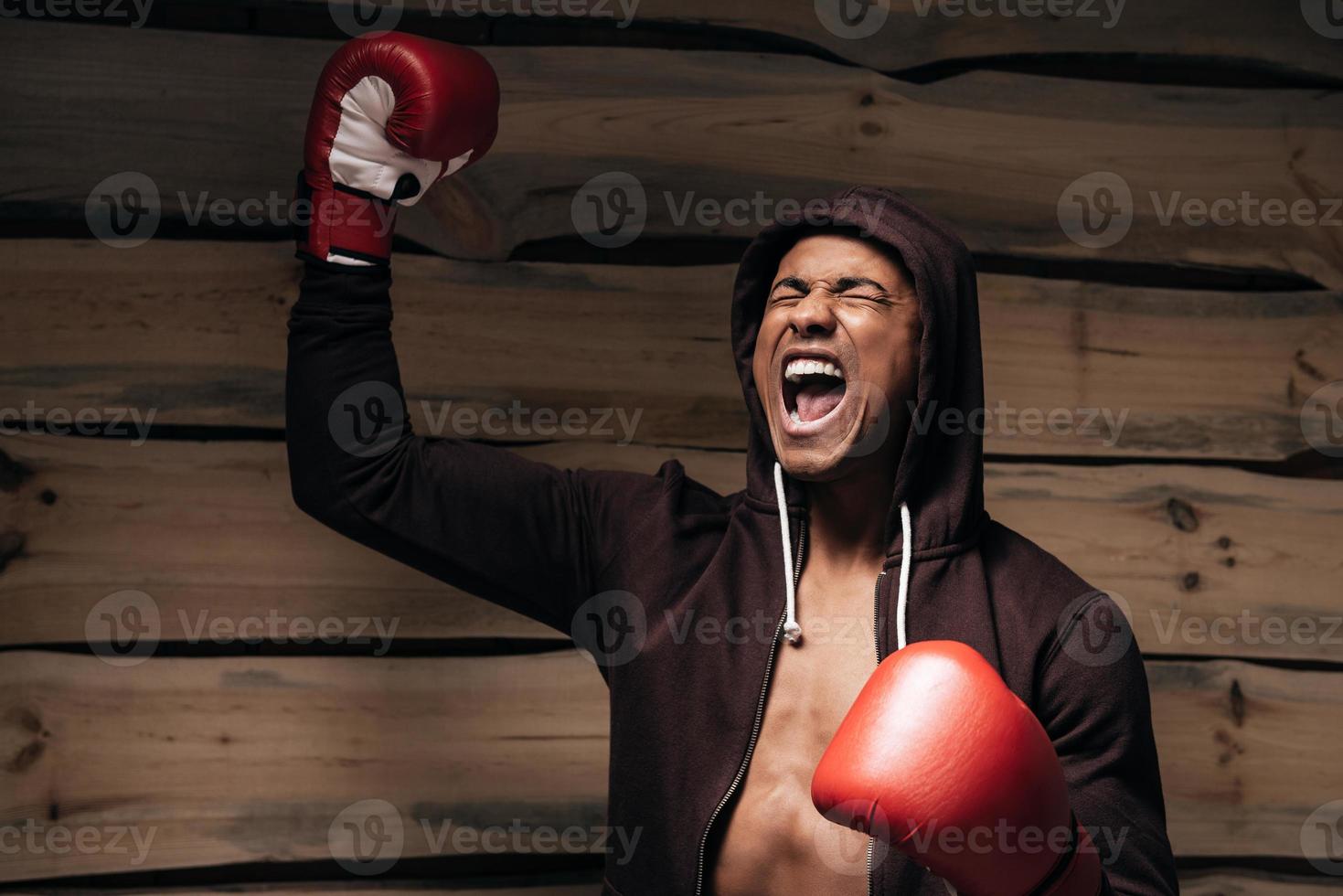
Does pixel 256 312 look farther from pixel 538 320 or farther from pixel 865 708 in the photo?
pixel 865 708

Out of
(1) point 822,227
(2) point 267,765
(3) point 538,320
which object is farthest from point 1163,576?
(2) point 267,765

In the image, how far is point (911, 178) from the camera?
7.95ft

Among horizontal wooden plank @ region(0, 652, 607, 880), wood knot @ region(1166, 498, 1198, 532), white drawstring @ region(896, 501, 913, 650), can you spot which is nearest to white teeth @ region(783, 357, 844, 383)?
white drawstring @ region(896, 501, 913, 650)

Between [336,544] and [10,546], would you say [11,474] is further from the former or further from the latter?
[336,544]

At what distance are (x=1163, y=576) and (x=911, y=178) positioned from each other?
936 millimetres

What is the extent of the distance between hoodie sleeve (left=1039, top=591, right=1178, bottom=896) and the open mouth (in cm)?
47

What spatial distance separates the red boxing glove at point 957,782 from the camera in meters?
1.48

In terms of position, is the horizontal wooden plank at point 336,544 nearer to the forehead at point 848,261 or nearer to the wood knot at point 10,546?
the wood knot at point 10,546

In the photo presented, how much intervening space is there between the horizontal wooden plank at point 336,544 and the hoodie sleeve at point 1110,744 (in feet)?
2.23

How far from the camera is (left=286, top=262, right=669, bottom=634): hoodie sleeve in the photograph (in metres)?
1.81

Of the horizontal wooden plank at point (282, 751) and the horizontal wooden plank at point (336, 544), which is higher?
A: the horizontal wooden plank at point (336, 544)

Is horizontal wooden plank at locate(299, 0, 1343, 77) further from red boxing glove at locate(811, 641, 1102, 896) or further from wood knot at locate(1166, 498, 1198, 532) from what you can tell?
red boxing glove at locate(811, 641, 1102, 896)

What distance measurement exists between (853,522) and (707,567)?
238 mm

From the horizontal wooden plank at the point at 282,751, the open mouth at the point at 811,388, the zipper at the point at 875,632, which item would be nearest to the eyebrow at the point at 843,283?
the open mouth at the point at 811,388
